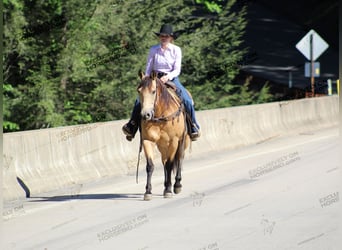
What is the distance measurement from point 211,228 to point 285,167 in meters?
6.95

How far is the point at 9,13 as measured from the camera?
27766 mm

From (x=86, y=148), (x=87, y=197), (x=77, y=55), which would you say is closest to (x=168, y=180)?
(x=87, y=197)

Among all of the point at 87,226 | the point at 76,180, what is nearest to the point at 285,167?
the point at 76,180

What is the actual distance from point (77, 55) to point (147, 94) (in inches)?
606

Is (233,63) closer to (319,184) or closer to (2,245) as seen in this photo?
(319,184)

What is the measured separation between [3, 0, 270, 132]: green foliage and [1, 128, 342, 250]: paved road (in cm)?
999

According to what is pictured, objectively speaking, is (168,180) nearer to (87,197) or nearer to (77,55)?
(87,197)

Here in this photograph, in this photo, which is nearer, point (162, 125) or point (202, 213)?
point (202, 213)

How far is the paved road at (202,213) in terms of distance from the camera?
34.3ft

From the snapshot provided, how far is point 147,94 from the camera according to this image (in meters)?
13.5

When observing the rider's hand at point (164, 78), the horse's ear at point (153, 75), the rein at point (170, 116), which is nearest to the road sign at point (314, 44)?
the rein at point (170, 116)

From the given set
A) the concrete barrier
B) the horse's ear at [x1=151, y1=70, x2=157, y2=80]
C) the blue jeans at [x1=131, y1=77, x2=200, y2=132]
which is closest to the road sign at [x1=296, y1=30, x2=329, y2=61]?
the concrete barrier

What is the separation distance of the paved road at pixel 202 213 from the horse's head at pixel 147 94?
1.30 m

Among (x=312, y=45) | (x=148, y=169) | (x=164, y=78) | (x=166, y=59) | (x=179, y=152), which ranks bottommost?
(x=148, y=169)
